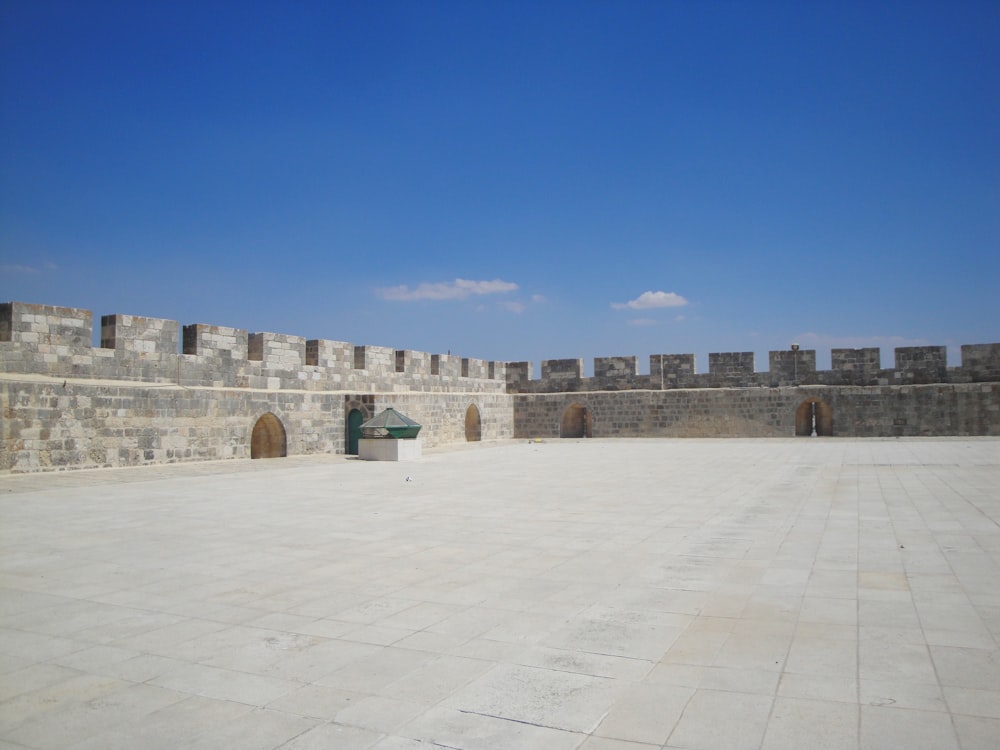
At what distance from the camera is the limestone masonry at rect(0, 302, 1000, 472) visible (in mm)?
11609

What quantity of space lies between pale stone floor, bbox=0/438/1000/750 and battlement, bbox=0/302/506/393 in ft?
14.9

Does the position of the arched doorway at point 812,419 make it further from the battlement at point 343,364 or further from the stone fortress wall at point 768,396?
the battlement at point 343,364

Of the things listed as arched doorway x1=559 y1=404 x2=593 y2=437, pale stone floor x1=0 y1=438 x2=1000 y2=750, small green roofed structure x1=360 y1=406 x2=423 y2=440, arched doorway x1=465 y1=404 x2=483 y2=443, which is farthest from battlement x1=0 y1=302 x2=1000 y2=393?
pale stone floor x1=0 y1=438 x2=1000 y2=750

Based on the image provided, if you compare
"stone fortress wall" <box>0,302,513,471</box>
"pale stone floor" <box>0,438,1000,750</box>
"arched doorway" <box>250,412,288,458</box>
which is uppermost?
"stone fortress wall" <box>0,302,513,471</box>

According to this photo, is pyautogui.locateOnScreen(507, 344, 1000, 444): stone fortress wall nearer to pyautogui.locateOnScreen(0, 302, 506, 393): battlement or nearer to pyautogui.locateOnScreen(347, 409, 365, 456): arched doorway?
pyautogui.locateOnScreen(0, 302, 506, 393): battlement

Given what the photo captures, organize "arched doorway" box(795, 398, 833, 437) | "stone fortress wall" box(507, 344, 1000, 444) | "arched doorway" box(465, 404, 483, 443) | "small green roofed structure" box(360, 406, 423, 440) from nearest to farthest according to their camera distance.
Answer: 1. "small green roofed structure" box(360, 406, 423, 440)
2. "stone fortress wall" box(507, 344, 1000, 444)
3. "arched doorway" box(795, 398, 833, 437)
4. "arched doorway" box(465, 404, 483, 443)

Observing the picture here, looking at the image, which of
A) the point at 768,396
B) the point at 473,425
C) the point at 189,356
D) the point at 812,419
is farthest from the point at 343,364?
the point at 812,419

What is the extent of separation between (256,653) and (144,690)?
53 cm

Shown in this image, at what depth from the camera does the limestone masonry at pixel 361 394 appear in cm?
1161

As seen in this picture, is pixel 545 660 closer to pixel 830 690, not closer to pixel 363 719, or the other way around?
pixel 363 719

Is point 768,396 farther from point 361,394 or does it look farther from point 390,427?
point 390,427

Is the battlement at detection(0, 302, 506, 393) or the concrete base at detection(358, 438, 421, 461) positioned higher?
the battlement at detection(0, 302, 506, 393)

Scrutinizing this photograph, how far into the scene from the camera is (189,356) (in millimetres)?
13953

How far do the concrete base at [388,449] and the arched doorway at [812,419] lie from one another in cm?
1255
